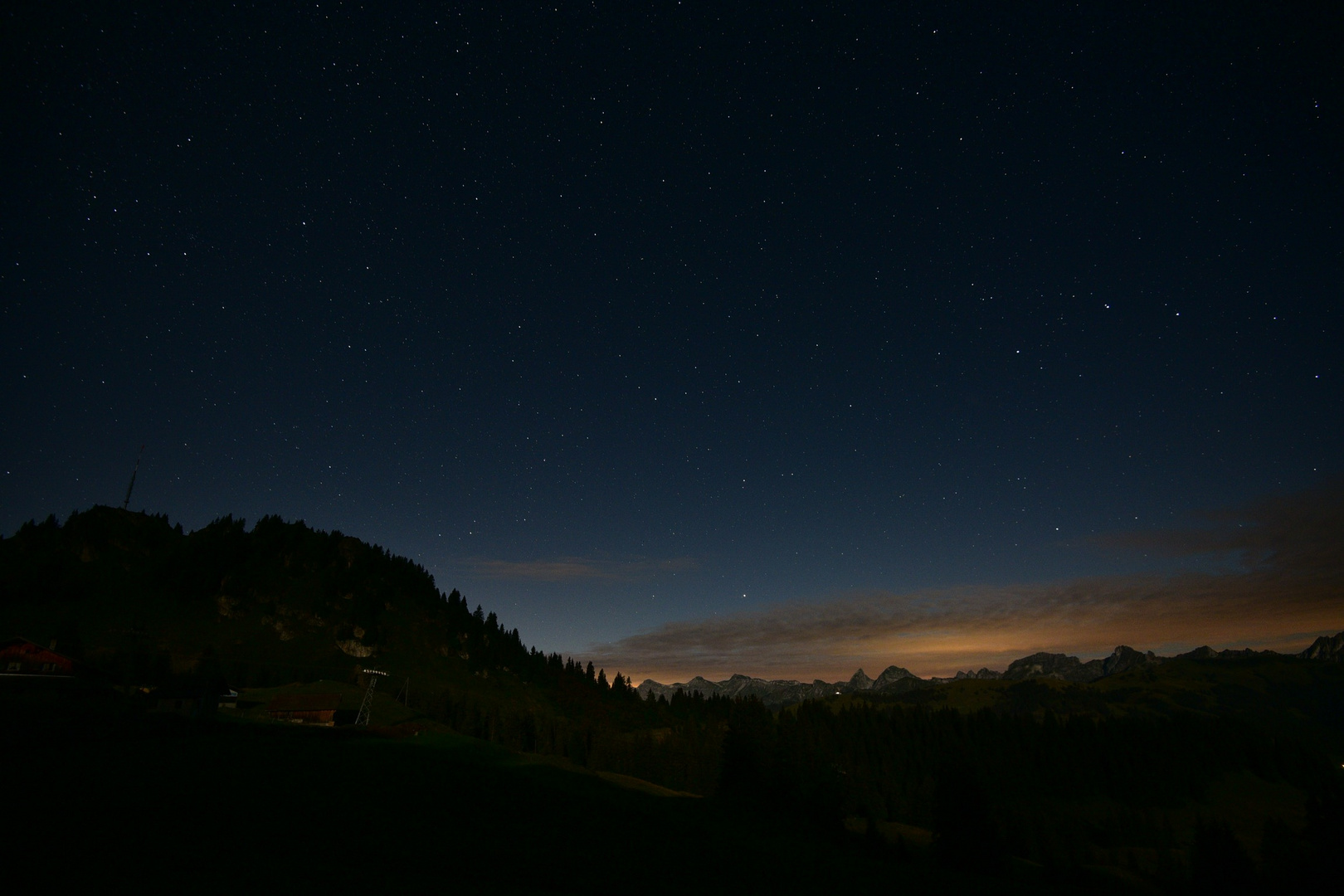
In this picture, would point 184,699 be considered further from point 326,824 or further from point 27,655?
point 326,824

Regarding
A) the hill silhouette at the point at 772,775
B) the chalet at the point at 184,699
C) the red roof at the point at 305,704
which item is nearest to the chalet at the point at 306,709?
the red roof at the point at 305,704

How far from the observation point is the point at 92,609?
19012 cm

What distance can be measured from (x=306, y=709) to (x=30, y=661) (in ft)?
105

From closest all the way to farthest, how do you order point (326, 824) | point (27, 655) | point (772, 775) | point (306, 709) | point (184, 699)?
point (326, 824) < point (27, 655) < point (772, 775) < point (184, 699) < point (306, 709)

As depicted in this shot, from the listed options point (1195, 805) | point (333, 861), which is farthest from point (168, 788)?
point (1195, 805)

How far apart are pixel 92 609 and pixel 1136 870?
270 metres

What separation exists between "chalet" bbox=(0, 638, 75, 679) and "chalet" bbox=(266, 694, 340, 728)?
80.7ft

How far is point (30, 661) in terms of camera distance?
253ft

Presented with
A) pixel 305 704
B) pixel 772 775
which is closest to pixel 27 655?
pixel 305 704

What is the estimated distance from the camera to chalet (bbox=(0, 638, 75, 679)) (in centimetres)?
7544

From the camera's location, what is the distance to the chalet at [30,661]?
2970 inches

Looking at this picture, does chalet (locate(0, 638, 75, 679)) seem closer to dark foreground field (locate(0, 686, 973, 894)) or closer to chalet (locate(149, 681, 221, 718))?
chalet (locate(149, 681, 221, 718))

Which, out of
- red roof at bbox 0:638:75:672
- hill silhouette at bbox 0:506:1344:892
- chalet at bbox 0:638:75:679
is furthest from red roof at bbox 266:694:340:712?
red roof at bbox 0:638:75:672

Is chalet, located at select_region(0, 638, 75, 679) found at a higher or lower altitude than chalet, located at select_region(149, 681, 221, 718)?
higher
